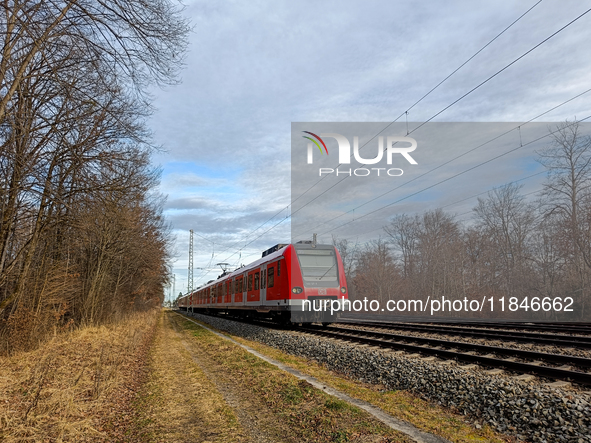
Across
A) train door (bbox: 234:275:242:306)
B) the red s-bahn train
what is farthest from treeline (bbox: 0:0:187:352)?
train door (bbox: 234:275:242:306)

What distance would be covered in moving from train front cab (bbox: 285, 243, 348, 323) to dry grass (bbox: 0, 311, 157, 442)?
7.10m

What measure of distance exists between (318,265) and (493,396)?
1147 cm

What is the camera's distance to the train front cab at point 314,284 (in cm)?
1606

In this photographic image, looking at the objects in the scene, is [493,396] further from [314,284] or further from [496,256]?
[496,256]

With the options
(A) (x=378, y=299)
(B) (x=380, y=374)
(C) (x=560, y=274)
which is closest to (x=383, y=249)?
(A) (x=378, y=299)

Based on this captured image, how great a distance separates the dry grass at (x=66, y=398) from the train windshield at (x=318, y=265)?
7.83 metres

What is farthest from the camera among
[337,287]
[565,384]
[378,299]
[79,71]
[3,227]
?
[378,299]

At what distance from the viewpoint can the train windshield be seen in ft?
54.4

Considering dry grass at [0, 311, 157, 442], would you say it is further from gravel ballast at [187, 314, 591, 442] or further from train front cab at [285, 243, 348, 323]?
train front cab at [285, 243, 348, 323]

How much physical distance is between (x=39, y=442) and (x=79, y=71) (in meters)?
6.03

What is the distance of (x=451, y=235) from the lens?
40719 mm

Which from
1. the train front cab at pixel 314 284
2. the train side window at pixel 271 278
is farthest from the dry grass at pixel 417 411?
the train side window at pixel 271 278

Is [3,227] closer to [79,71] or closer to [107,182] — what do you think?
[107,182]

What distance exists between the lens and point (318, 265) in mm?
16969
